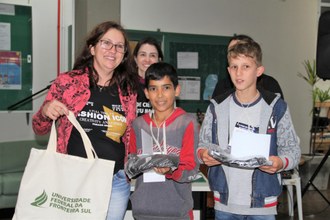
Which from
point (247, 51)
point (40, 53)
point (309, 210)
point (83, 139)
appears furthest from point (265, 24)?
point (83, 139)

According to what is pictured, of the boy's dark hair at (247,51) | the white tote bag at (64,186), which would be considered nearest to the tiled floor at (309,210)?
the white tote bag at (64,186)

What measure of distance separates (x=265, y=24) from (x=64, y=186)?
15.9 feet

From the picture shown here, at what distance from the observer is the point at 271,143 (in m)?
1.81

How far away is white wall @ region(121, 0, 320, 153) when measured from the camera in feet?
17.4

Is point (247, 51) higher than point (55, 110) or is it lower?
higher

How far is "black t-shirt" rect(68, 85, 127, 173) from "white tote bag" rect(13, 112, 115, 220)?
0.10 m

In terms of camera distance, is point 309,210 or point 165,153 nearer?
point 165,153

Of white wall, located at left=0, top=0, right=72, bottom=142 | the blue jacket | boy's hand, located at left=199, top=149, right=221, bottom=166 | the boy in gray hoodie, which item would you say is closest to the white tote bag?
the boy in gray hoodie

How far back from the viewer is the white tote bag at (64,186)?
1.66 metres

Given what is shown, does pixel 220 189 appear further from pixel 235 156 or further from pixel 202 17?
pixel 202 17

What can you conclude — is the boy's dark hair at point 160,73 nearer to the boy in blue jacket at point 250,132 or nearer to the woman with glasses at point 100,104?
the woman with glasses at point 100,104

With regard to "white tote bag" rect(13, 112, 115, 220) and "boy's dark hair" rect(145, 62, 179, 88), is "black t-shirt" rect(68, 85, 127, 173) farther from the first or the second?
"boy's dark hair" rect(145, 62, 179, 88)

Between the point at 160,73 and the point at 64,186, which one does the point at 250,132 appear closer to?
the point at 160,73

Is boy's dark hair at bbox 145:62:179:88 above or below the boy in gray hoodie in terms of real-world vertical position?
above
